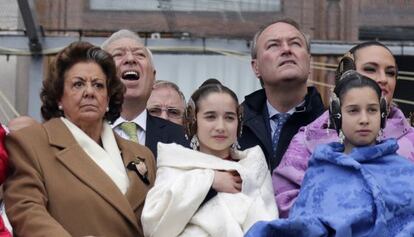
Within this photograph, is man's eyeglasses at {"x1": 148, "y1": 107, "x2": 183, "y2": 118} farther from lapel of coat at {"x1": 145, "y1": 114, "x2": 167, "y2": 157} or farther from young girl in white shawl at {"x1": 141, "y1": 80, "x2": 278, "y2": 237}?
young girl in white shawl at {"x1": 141, "y1": 80, "x2": 278, "y2": 237}

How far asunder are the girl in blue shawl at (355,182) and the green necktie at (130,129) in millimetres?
1110

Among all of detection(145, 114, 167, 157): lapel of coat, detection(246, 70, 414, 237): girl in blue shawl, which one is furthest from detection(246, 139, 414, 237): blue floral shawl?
detection(145, 114, 167, 157): lapel of coat

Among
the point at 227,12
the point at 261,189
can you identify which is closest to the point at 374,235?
the point at 261,189

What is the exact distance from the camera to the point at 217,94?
3713mm

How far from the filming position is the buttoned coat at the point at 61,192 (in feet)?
11.0

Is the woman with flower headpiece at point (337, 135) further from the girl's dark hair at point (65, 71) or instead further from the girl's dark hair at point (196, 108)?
the girl's dark hair at point (65, 71)

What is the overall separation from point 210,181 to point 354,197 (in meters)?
0.53

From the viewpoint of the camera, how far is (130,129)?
14.4 feet

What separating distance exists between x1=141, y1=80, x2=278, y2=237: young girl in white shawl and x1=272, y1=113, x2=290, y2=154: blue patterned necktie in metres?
0.49

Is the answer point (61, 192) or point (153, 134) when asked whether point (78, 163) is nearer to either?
point (61, 192)

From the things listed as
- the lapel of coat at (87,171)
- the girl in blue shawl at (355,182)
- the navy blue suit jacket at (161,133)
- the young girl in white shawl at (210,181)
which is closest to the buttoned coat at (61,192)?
the lapel of coat at (87,171)

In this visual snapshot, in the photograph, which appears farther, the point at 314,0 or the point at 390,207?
the point at 314,0

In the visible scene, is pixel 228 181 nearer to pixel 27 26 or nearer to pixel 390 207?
pixel 390 207

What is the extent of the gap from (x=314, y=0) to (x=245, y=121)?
4.73m
